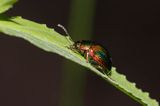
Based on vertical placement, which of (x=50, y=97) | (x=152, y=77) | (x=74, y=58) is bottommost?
(x=74, y=58)

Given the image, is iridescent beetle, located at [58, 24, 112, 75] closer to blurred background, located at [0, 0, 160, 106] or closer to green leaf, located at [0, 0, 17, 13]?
green leaf, located at [0, 0, 17, 13]

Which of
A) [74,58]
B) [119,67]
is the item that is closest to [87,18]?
[119,67]

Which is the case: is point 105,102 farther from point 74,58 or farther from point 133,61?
point 74,58

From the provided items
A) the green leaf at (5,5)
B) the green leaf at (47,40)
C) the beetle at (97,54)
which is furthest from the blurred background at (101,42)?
the green leaf at (5,5)

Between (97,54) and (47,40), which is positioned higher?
(97,54)

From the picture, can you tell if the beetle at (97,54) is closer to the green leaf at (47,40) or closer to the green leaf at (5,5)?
the green leaf at (47,40)

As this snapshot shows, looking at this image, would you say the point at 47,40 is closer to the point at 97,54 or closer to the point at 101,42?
the point at 97,54

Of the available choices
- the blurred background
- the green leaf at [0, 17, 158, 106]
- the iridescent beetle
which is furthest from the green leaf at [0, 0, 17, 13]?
the blurred background

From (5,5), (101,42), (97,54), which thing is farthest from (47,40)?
(101,42)
